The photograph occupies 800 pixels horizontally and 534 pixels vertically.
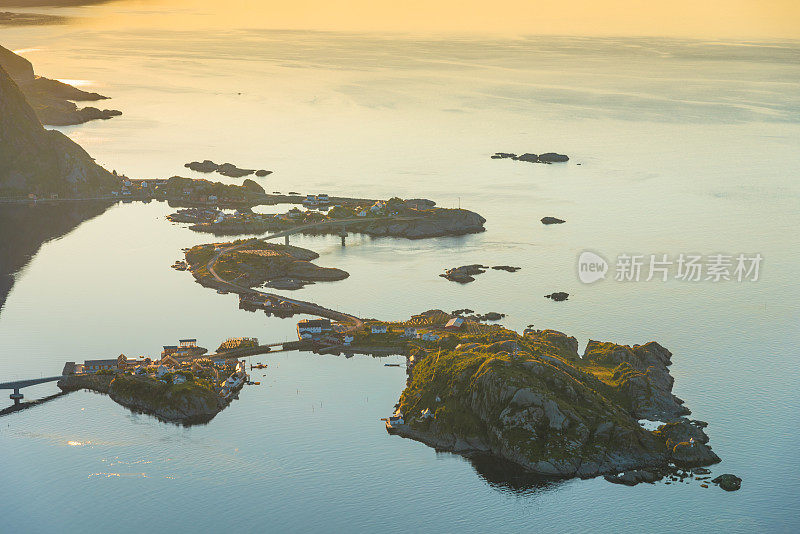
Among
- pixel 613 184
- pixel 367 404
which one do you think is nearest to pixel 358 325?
pixel 367 404

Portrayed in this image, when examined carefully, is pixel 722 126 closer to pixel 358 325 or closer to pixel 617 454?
pixel 358 325

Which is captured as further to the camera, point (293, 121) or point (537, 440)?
point (293, 121)

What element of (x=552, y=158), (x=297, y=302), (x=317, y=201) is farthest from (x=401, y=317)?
(x=552, y=158)

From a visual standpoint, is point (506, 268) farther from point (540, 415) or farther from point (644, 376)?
point (540, 415)

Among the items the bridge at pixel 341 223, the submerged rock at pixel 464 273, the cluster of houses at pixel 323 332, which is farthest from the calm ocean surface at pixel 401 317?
the cluster of houses at pixel 323 332

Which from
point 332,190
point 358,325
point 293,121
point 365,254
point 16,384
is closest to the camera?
point 16,384

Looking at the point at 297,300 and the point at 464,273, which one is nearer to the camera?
the point at 297,300

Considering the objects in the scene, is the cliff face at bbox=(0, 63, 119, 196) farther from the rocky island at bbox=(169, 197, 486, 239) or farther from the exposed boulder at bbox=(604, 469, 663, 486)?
the exposed boulder at bbox=(604, 469, 663, 486)

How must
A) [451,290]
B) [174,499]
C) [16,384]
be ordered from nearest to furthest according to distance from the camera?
[174,499], [16,384], [451,290]
